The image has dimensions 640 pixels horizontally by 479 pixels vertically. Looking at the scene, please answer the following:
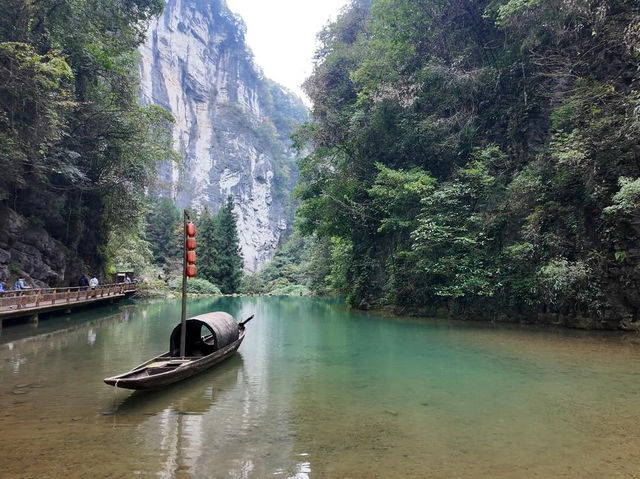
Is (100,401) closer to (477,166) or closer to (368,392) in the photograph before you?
(368,392)

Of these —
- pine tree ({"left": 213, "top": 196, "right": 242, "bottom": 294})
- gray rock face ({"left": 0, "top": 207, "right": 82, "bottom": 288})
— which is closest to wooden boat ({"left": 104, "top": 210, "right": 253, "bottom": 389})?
gray rock face ({"left": 0, "top": 207, "right": 82, "bottom": 288})

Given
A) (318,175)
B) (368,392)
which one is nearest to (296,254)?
(318,175)

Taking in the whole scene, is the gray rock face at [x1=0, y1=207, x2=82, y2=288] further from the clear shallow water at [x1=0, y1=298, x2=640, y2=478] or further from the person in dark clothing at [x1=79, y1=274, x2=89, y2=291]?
the clear shallow water at [x1=0, y1=298, x2=640, y2=478]

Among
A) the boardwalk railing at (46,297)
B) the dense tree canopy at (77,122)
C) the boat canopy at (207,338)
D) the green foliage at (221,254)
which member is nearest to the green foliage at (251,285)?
the green foliage at (221,254)

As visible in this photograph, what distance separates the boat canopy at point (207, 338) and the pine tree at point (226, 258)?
34.9 meters

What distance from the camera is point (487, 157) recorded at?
1742 centimetres

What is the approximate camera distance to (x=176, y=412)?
6.20 m

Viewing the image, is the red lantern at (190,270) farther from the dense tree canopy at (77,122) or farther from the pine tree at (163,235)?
the pine tree at (163,235)

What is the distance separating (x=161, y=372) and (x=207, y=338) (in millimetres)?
3525

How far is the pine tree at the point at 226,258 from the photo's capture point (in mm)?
44844

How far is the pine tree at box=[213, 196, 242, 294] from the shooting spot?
44844 millimetres

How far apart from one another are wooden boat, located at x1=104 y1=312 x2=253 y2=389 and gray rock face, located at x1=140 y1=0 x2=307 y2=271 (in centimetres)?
6745

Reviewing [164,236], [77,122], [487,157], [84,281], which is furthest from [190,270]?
[164,236]

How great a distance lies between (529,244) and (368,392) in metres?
10.3
